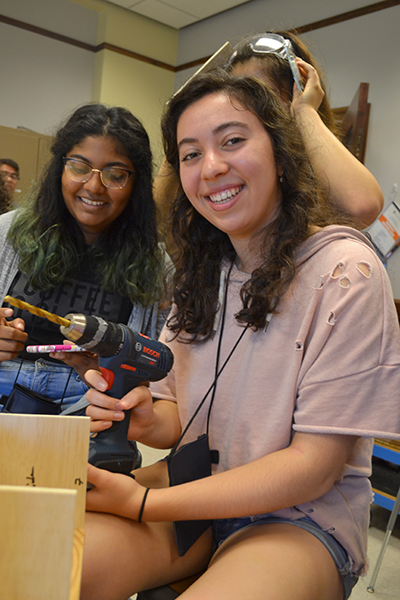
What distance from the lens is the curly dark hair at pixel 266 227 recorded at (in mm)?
1116

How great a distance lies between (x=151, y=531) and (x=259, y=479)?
247 mm

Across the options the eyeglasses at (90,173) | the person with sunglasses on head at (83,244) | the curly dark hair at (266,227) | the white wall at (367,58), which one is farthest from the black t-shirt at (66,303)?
the white wall at (367,58)

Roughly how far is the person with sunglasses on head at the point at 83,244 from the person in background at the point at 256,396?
16.8 inches

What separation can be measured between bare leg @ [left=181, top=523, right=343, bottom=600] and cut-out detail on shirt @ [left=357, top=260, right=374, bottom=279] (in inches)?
19.3

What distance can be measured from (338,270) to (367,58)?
3.73 meters

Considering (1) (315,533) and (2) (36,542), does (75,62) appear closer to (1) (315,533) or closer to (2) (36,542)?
(1) (315,533)

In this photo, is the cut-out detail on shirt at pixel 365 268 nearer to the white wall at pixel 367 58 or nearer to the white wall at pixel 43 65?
the white wall at pixel 367 58

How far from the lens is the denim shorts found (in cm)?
98

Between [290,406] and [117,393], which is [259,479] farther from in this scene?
[117,393]

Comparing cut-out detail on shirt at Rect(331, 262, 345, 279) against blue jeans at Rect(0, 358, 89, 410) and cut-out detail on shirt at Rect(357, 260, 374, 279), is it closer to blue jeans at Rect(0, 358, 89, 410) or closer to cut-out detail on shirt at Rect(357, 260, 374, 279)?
cut-out detail on shirt at Rect(357, 260, 374, 279)

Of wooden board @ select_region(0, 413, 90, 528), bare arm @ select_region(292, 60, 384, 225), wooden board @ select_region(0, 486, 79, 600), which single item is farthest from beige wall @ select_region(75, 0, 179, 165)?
wooden board @ select_region(0, 486, 79, 600)

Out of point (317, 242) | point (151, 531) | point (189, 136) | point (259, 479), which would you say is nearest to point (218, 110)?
point (189, 136)

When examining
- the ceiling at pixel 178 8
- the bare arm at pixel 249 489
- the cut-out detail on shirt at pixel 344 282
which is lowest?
the bare arm at pixel 249 489

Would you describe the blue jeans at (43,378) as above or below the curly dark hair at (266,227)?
below
